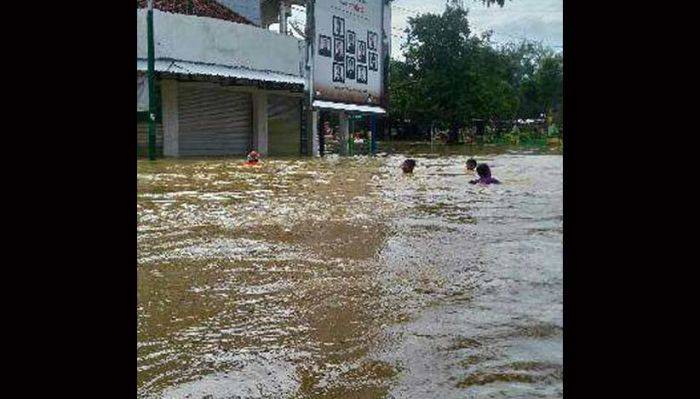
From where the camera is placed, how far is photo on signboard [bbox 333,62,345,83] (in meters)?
26.2

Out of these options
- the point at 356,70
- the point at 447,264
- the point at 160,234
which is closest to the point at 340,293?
the point at 447,264

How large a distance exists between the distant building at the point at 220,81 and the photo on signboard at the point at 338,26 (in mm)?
1968

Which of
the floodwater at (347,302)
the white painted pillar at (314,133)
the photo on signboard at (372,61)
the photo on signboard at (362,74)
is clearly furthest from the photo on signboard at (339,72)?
the floodwater at (347,302)

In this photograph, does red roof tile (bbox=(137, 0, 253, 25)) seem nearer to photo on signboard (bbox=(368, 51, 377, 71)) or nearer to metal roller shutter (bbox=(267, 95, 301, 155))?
metal roller shutter (bbox=(267, 95, 301, 155))

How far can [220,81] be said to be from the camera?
78.3ft

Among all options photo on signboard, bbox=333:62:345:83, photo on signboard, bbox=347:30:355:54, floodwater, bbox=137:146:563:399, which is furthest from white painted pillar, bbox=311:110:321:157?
floodwater, bbox=137:146:563:399

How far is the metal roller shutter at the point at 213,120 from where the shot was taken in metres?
24.0

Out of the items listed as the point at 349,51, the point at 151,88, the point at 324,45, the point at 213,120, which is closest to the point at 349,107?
the point at 349,51

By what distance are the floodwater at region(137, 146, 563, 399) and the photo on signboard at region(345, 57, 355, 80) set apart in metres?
18.2

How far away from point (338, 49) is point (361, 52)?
2098 mm
